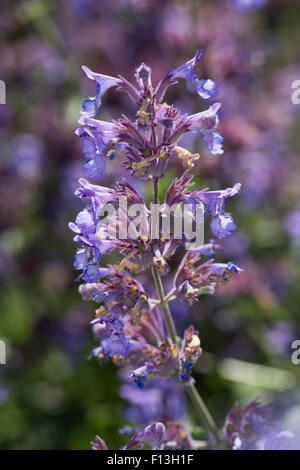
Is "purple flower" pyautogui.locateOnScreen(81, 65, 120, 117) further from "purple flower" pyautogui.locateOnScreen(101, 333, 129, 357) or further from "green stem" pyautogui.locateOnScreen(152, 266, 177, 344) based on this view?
"purple flower" pyautogui.locateOnScreen(101, 333, 129, 357)

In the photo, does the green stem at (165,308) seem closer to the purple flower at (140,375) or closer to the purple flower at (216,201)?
the purple flower at (140,375)

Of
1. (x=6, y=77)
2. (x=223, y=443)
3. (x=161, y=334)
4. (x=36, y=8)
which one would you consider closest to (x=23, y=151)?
(x=6, y=77)

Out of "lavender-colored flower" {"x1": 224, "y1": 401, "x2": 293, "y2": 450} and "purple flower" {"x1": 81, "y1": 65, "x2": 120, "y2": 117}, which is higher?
"purple flower" {"x1": 81, "y1": 65, "x2": 120, "y2": 117}

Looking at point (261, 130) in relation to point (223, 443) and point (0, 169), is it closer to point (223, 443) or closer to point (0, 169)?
point (0, 169)

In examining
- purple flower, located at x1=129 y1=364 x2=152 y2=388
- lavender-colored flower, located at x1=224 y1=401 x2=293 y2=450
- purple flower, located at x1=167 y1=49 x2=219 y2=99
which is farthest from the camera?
lavender-colored flower, located at x1=224 y1=401 x2=293 y2=450

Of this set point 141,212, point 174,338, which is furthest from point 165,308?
point 141,212

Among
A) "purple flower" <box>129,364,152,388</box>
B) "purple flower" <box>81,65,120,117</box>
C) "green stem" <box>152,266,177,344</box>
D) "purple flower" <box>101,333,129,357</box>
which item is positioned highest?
"purple flower" <box>81,65,120,117</box>

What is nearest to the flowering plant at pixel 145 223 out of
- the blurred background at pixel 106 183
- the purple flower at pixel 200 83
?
the purple flower at pixel 200 83

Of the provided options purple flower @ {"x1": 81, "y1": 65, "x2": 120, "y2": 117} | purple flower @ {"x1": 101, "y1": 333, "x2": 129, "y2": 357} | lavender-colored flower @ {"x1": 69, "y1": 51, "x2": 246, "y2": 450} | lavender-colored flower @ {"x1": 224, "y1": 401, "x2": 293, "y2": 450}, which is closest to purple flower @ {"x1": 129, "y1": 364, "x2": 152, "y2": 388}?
lavender-colored flower @ {"x1": 69, "y1": 51, "x2": 246, "y2": 450}

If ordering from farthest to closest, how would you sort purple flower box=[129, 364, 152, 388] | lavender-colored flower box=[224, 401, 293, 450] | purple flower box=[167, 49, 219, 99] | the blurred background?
the blurred background → lavender-colored flower box=[224, 401, 293, 450] → purple flower box=[129, 364, 152, 388] → purple flower box=[167, 49, 219, 99]

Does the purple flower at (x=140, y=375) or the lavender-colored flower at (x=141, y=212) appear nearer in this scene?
the lavender-colored flower at (x=141, y=212)
